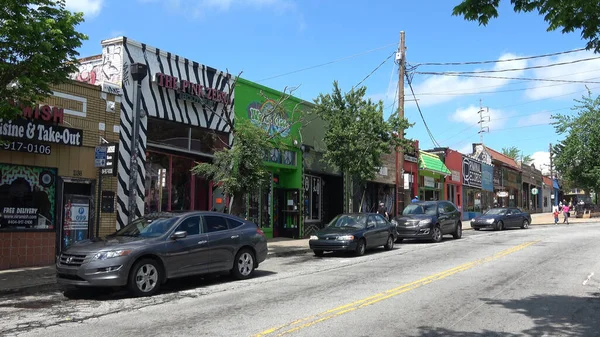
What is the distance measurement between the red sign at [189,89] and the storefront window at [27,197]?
461 cm

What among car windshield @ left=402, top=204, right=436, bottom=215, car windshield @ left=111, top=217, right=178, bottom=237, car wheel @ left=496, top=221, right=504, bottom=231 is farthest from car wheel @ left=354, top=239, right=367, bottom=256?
car wheel @ left=496, top=221, right=504, bottom=231

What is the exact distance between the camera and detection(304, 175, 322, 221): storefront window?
2355 centimetres

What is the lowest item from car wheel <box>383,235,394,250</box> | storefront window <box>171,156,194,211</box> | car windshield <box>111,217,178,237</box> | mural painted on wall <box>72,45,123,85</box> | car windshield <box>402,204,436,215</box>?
car wheel <box>383,235,394,250</box>

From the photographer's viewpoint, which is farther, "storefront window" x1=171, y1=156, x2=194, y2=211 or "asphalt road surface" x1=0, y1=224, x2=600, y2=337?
"storefront window" x1=171, y1=156, x2=194, y2=211

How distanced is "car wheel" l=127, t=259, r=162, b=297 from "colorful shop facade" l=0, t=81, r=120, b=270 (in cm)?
521

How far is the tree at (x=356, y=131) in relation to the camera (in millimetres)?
21078

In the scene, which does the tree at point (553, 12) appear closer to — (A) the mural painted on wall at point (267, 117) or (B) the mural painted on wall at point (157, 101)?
(B) the mural painted on wall at point (157, 101)

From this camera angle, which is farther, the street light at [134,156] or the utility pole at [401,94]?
the utility pole at [401,94]

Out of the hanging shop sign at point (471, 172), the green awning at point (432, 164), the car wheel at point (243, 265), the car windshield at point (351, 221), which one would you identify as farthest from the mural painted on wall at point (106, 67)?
the hanging shop sign at point (471, 172)

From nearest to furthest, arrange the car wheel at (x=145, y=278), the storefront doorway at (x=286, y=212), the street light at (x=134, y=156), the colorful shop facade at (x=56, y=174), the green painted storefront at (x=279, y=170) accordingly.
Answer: the car wheel at (x=145, y=278) < the colorful shop facade at (x=56, y=174) < the street light at (x=134, y=156) < the green painted storefront at (x=279, y=170) < the storefront doorway at (x=286, y=212)

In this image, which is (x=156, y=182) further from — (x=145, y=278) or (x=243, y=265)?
(x=145, y=278)

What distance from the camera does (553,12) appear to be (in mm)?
6879

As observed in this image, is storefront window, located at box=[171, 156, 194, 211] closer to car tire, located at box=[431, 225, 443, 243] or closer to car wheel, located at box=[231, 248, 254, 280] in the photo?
car wheel, located at box=[231, 248, 254, 280]

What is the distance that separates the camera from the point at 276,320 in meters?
7.05
